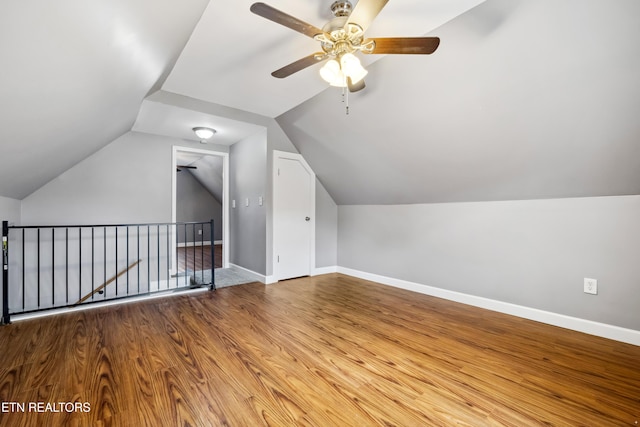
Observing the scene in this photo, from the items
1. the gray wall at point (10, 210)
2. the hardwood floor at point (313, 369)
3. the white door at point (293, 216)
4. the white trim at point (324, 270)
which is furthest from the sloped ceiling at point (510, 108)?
the gray wall at point (10, 210)

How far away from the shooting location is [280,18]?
1.44 m

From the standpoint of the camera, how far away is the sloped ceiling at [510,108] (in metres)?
1.63

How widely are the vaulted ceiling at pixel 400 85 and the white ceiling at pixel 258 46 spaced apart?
0.01m

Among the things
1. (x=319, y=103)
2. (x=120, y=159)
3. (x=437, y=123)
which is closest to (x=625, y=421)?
(x=437, y=123)

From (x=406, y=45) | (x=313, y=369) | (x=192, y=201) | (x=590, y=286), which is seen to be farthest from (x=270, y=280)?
(x=192, y=201)

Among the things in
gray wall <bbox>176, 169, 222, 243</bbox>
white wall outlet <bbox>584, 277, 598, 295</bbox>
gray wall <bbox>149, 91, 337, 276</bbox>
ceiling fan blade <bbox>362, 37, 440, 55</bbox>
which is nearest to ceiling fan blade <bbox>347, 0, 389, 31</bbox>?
ceiling fan blade <bbox>362, 37, 440, 55</bbox>

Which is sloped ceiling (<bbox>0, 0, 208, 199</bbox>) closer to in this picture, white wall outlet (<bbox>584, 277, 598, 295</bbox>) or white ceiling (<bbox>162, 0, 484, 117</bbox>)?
white ceiling (<bbox>162, 0, 484, 117</bbox>)

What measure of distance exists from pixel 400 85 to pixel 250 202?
269cm

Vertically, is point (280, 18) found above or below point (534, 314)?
above

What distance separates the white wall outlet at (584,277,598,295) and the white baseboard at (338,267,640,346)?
0.81 ft

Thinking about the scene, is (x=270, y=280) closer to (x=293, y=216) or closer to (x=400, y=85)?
(x=293, y=216)

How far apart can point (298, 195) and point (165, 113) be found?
6.36 feet

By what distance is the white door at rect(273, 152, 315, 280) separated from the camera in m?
3.94

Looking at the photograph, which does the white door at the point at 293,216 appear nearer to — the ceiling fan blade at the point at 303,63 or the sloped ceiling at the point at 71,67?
the sloped ceiling at the point at 71,67
